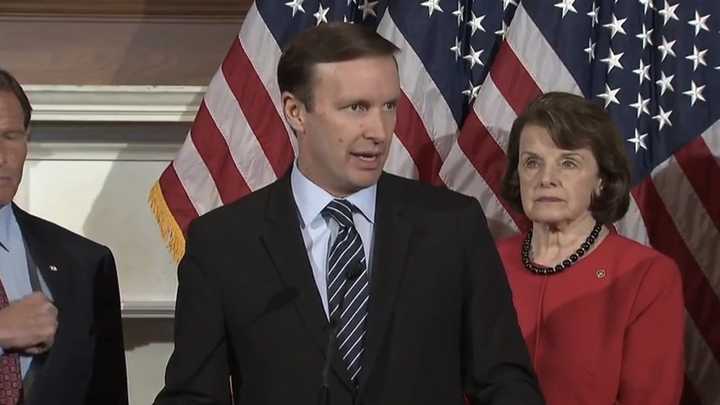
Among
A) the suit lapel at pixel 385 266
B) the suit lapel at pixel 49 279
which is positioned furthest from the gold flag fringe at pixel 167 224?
the suit lapel at pixel 385 266

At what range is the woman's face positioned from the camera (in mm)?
2914

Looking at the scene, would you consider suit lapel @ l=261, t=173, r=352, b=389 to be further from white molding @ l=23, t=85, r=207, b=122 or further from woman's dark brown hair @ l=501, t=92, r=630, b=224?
white molding @ l=23, t=85, r=207, b=122

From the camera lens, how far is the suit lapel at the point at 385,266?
6.70 ft

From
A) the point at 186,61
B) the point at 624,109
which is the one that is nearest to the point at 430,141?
the point at 624,109

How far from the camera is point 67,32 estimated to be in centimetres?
390

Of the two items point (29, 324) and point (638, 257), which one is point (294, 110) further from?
point (638, 257)

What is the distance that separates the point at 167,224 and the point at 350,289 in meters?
1.52

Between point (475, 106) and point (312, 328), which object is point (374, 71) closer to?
point (312, 328)

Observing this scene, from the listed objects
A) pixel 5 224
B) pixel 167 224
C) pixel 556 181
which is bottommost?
pixel 167 224

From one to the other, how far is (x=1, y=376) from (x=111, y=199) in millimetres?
1296

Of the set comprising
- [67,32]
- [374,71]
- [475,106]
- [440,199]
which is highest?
[374,71]

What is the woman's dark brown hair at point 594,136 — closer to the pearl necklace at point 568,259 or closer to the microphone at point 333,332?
the pearl necklace at point 568,259

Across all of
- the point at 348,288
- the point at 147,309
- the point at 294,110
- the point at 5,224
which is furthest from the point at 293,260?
the point at 147,309

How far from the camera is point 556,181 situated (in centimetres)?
291
